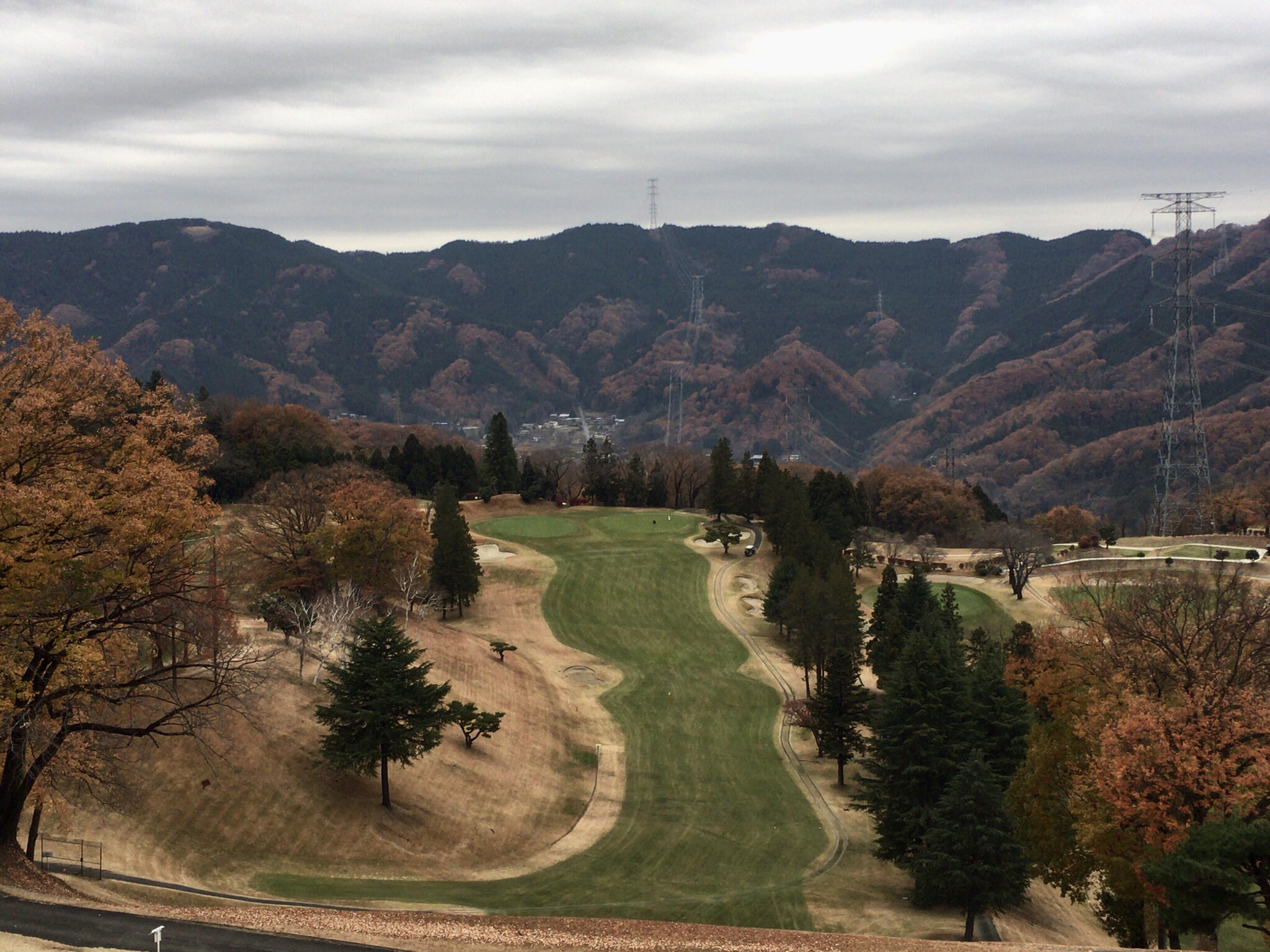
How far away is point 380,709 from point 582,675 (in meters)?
25.4

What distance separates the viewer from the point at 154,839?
2967cm

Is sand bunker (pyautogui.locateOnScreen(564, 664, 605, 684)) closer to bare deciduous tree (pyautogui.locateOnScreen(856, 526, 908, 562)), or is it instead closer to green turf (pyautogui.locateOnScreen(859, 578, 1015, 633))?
green turf (pyautogui.locateOnScreen(859, 578, 1015, 633))

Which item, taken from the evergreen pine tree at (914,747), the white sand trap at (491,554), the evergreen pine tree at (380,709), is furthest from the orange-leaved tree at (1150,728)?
the white sand trap at (491,554)

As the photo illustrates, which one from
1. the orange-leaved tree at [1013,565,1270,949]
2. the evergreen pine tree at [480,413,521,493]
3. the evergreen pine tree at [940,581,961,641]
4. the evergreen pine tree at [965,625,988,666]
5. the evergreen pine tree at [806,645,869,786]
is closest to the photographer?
the orange-leaved tree at [1013,565,1270,949]

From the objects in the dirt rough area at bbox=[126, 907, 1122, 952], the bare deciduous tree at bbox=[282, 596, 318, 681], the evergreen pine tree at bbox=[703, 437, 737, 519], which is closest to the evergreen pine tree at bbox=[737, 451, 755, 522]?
the evergreen pine tree at bbox=[703, 437, 737, 519]

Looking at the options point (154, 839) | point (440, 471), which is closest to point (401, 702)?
point (154, 839)

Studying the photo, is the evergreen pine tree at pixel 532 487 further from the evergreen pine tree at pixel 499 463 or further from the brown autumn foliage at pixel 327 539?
the brown autumn foliage at pixel 327 539

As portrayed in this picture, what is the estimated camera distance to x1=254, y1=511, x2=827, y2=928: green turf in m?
30.8

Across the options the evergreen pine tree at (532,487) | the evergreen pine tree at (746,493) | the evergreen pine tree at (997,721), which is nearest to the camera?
the evergreen pine tree at (997,721)

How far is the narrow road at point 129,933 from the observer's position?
18812mm

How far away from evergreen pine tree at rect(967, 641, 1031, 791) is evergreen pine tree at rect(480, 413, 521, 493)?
2644 inches

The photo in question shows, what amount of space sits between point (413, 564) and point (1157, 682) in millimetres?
34325

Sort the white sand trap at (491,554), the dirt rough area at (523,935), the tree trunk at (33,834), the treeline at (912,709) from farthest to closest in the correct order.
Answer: the white sand trap at (491,554), the treeline at (912,709), the tree trunk at (33,834), the dirt rough area at (523,935)

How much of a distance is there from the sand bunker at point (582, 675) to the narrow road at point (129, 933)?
39.0 meters
